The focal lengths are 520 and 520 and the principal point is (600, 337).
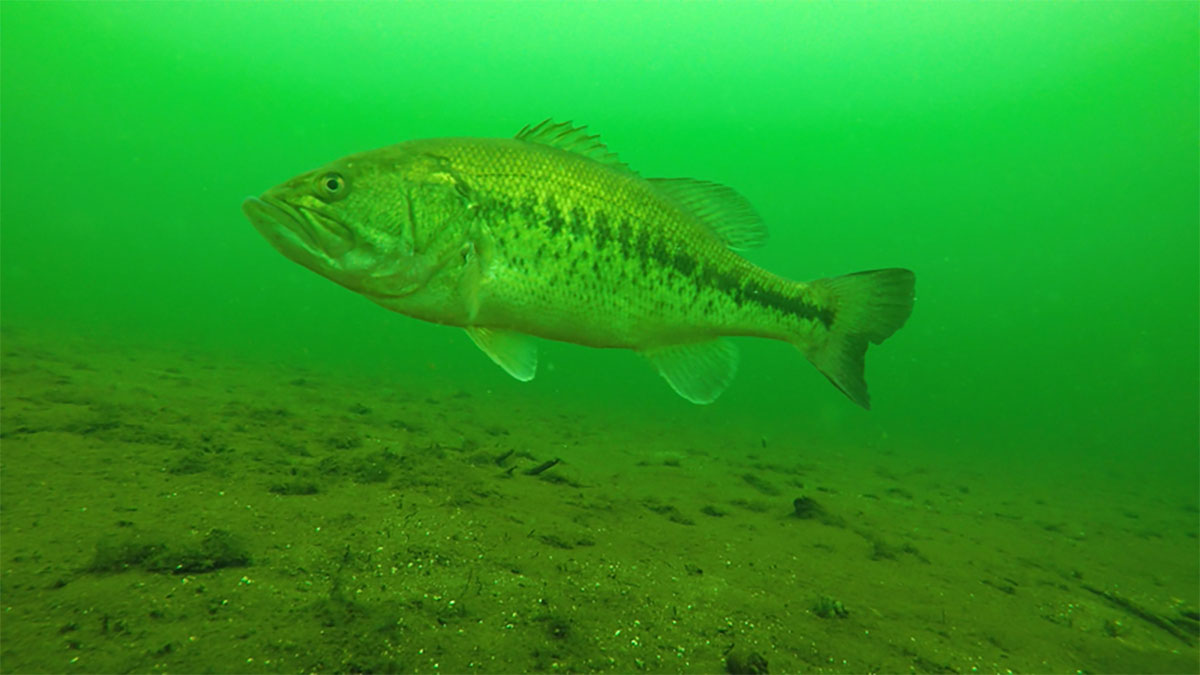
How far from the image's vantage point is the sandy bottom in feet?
6.66

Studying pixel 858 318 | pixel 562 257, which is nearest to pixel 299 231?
pixel 562 257

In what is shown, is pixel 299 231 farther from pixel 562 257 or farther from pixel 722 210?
pixel 722 210

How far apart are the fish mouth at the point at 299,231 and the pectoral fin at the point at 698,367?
5.69ft

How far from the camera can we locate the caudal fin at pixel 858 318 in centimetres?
323

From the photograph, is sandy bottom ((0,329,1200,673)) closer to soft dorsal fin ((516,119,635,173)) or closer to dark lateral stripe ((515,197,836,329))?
dark lateral stripe ((515,197,836,329))

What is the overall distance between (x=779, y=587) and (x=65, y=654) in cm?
328

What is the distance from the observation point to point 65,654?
1745 mm

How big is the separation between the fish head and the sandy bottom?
1.41m

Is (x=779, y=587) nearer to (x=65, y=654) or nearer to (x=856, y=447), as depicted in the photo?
(x=65, y=654)

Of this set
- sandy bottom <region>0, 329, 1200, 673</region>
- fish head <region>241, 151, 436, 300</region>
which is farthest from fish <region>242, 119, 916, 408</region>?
sandy bottom <region>0, 329, 1200, 673</region>

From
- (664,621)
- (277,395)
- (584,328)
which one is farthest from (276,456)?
(277,395)

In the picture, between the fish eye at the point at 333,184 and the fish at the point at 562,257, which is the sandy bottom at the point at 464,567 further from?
the fish eye at the point at 333,184

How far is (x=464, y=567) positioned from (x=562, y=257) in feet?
5.59

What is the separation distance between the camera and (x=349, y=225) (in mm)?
2492
